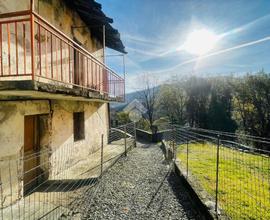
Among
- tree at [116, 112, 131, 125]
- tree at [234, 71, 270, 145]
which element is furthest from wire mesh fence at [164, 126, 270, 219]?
tree at [116, 112, 131, 125]

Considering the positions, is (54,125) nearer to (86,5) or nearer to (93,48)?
(86,5)

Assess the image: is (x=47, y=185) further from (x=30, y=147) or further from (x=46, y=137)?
(x=46, y=137)

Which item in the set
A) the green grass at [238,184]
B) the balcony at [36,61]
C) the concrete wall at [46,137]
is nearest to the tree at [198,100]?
the balcony at [36,61]

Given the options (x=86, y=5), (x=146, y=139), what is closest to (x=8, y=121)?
(x=86, y=5)

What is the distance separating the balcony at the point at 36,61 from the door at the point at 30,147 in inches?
45.7

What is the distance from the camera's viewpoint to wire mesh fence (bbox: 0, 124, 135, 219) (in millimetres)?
4547

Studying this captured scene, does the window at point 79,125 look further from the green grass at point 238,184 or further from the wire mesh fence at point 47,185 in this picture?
the green grass at point 238,184

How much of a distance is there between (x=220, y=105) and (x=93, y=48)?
76.0 feet

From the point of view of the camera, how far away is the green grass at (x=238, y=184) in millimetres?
4734

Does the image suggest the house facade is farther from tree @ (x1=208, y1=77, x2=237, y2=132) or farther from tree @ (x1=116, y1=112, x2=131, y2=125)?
tree @ (x1=208, y1=77, x2=237, y2=132)

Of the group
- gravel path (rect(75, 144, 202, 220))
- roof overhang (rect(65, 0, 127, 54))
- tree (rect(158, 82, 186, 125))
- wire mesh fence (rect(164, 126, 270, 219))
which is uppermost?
roof overhang (rect(65, 0, 127, 54))

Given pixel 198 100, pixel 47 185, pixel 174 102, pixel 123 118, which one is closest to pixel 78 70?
pixel 47 185

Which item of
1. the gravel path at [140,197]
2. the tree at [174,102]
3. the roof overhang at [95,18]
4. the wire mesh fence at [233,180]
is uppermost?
the roof overhang at [95,18]

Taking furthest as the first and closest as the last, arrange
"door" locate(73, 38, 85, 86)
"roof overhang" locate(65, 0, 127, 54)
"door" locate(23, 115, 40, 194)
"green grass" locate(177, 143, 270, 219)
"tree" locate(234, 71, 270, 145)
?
"tree" locate(234, 71, 270, 145) < "door" locate(73, 38, 85, 86) < "roof overhang" locate(65, 0, 127, 54) < "door" locate(23, 115, 40, 194) < "green grass" locate(177, 143, 270, 219)
